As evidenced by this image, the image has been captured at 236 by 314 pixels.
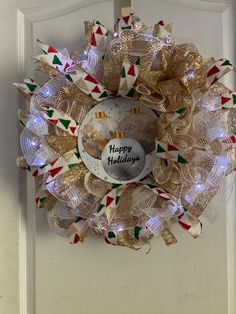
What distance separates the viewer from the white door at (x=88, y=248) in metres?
1.01

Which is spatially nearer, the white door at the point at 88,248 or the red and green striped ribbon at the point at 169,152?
the red and green striped ribbon at the point at 169,152

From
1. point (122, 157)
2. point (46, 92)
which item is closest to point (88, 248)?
point (122, 157)

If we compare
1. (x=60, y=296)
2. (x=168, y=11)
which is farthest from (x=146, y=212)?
(x=168, y=11)

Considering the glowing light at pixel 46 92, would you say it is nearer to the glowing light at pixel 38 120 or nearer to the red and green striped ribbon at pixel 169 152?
the glowing light at pixel 38 120

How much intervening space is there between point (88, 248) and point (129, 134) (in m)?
0.29

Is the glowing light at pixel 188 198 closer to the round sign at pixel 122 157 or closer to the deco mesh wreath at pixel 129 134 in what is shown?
the deco mesh wreath at pixel 129 134

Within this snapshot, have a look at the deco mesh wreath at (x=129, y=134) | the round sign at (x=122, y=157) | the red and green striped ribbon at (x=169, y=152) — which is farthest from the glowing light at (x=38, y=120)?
the red and green striped ribbon at (x=169, y=152)

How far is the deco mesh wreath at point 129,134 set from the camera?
87 centimetres

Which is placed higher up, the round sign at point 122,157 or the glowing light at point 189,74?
the glowing light at point 189,74

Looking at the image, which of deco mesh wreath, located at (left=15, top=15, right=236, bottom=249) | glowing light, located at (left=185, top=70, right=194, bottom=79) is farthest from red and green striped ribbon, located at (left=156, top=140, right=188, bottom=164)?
glowing light, located at (left=185, top=70, right=194, bottom=79)

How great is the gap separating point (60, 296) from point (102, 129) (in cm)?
41

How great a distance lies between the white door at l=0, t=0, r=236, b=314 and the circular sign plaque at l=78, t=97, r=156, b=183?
0.19 meters

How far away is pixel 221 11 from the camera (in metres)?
1.02

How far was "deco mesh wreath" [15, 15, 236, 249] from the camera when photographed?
87cm
